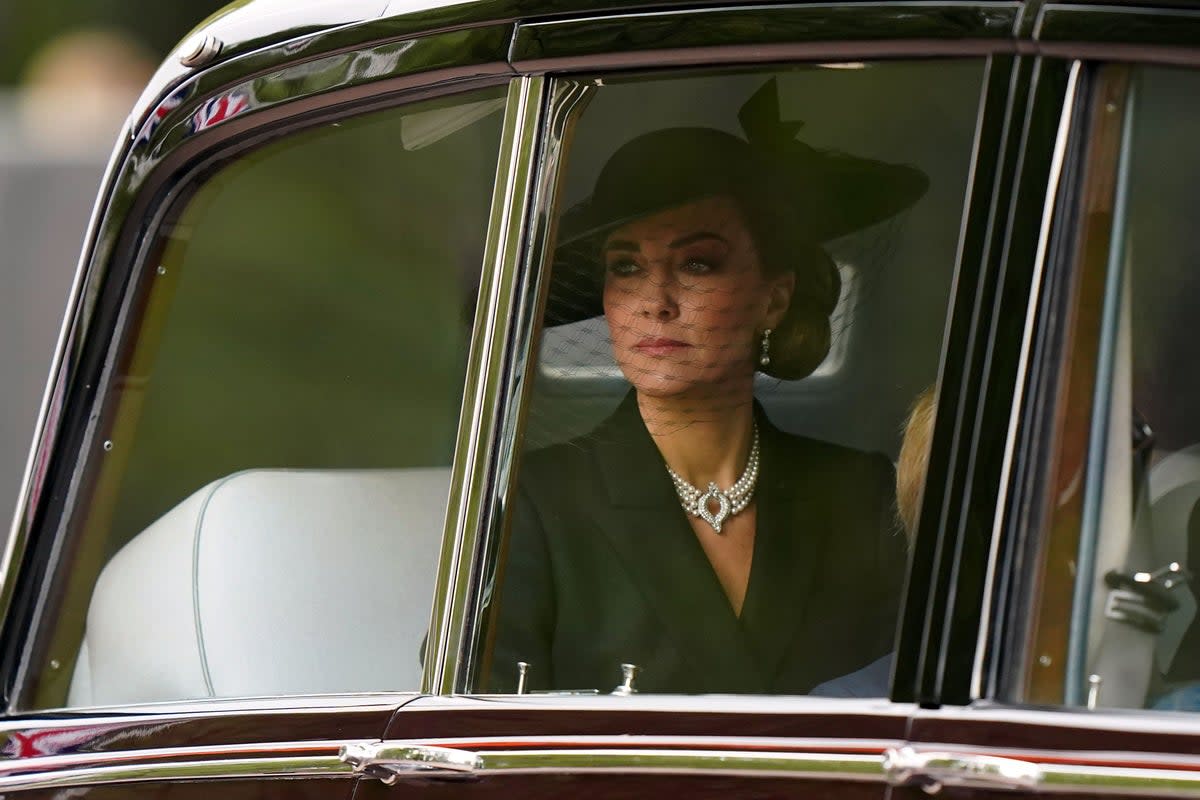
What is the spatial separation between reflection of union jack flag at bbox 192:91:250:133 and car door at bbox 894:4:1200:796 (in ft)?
3.72

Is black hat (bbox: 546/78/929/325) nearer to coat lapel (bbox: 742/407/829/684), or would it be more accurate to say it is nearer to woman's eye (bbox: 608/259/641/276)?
woman's eye (bbox: 608/259/641/276)

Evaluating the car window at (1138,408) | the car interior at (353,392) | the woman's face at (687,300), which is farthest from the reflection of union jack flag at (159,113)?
the car window at (1138,408)

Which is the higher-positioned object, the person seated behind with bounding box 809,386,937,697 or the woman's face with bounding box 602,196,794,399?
the woman's face with bounding box 602,196,794,399

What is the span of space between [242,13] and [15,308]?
19.9 feet

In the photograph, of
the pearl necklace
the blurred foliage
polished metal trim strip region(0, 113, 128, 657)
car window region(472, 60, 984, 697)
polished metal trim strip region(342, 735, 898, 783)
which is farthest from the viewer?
the blurred foliage

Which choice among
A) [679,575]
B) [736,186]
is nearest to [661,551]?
[679,575]

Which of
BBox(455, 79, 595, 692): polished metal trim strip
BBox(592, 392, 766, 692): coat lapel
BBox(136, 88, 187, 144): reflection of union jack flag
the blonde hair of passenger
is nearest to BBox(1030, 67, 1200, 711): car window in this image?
the blonde hair of passenger

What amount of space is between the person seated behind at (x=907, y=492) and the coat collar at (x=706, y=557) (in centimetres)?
10

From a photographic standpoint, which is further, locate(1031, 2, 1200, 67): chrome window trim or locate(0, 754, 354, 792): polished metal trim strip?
locate(0, 754, 354, 792): polished metal trim strip

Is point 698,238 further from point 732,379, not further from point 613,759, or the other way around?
point 613,759

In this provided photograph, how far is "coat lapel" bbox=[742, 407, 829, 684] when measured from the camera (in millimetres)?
1879

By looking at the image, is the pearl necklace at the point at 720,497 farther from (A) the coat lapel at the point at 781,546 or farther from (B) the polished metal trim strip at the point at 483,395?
(B) the polished metal trim strip at the point at 483,395

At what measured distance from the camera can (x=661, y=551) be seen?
6.53 feet

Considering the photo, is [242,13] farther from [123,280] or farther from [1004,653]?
[1004,653]
